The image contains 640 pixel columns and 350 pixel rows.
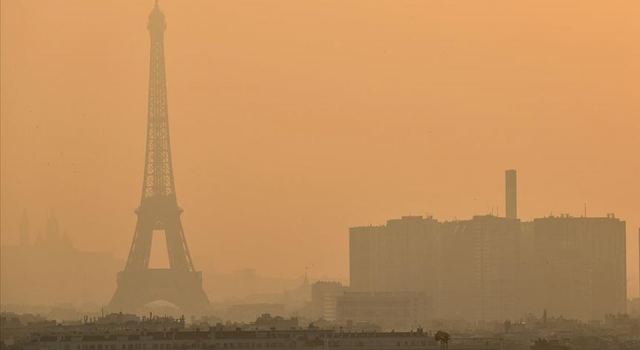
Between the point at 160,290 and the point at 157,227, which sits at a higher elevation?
the point at 157,227

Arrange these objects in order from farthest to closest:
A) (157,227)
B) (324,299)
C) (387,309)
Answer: (324,299) < (387,309) < (157,227)

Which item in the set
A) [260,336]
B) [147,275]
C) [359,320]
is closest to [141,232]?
[147,275]

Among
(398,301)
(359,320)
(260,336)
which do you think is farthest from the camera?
(398,301)

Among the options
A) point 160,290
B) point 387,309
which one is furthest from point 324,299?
point 160,290

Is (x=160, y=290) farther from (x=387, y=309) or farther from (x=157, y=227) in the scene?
(x=387, y=309)

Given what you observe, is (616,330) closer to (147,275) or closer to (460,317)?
(147,275)

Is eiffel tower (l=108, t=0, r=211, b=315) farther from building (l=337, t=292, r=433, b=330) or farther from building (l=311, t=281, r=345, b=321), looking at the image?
building (l=311, t=281, r=345, b=321)

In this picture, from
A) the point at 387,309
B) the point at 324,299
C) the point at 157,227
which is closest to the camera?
the point at 157,227
